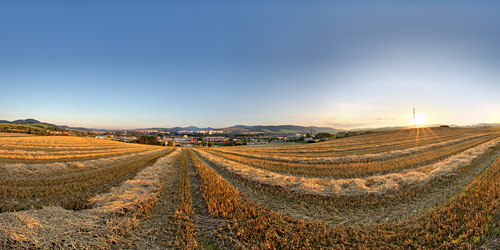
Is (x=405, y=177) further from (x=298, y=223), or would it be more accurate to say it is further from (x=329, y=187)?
(x=298, y=223)

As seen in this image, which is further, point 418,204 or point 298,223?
point 418,204

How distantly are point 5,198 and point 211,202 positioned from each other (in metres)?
7.52

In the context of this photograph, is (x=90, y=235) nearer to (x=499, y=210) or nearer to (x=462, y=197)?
(x=499, y=210)

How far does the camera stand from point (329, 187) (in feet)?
26.5

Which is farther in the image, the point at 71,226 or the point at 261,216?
the point at 261,216

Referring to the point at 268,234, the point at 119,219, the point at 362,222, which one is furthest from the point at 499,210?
the point at 119,219

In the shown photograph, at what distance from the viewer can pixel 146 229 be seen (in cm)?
489

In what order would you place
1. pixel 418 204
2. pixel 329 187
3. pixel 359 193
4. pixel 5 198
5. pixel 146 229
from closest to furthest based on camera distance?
pixel 146 229, pixel 418 204, pixel 5 198, pixel 359 193, pixel 329 187

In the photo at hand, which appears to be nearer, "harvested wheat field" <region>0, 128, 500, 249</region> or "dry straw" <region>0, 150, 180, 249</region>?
"dry straw" <region>0, 150, 180, 249</region>

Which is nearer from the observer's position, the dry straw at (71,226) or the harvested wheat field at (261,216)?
the dry straw at (71,226)

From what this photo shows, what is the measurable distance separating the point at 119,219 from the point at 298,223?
16.1 feet

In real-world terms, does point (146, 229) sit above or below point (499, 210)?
below

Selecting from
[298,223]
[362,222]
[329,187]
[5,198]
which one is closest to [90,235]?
[298,223]

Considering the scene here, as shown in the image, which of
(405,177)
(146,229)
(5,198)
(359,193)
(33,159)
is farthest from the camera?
(33,159)
